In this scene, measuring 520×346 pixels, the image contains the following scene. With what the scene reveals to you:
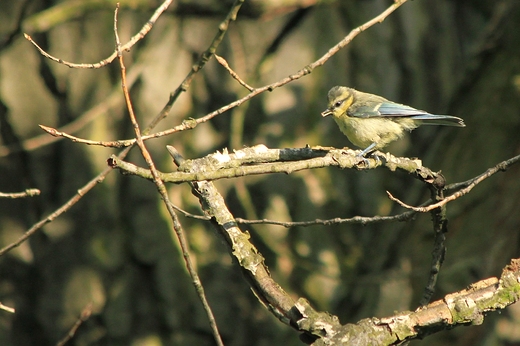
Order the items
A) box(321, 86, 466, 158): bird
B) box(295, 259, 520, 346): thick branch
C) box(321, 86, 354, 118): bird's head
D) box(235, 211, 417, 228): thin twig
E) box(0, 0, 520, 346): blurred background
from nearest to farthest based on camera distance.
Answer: box(295, 259, 520, 346): thick branch < box(235, 211, 417, 228): thin twig < box(321, 86, 466, 158): bird < box(321, 86, 354, 118): bird's head < box(0, 0, 520, 346): blurred background

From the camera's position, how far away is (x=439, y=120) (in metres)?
3.06

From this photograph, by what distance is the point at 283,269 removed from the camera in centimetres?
438

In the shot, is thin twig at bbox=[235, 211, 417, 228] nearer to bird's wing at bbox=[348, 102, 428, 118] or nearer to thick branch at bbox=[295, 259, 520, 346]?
thick branch at bbox=[295, 259, 520, 346]

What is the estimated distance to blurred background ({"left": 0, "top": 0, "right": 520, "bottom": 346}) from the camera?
4352 mm

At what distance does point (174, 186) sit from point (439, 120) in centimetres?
193

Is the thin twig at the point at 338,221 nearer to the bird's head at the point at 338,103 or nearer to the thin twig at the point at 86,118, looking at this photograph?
the bird's head at the point at 338,103

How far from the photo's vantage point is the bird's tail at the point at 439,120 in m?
2.91

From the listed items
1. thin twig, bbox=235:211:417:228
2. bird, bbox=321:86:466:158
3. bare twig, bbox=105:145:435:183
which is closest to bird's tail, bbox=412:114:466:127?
bird, bbox=321:86:466:158

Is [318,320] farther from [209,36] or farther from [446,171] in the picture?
[209,36]

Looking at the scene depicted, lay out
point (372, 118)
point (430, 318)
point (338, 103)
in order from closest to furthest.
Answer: point (430, 318) < point (372, 118) < point (338, 103)

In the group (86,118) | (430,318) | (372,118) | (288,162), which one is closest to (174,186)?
(86,118)

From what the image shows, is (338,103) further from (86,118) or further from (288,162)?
(86,118)

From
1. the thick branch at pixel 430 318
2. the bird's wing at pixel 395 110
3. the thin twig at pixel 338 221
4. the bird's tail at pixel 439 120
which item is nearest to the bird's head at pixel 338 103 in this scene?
the bird's wing at pixel 395 110

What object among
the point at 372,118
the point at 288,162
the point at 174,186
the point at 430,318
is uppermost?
the point at 174,186
